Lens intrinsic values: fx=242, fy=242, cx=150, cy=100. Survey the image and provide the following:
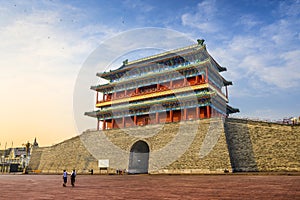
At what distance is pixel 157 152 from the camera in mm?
28156

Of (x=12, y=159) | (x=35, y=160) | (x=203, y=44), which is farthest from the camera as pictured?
(x=12, y=159)

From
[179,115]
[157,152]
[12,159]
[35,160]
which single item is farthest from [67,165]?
[12,159]

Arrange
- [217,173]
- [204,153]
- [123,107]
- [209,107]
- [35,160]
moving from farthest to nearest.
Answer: [35,160] → [123,107] → [209,107] → [204,153] → [217,173]

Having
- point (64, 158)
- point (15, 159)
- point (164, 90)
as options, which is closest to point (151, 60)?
point (164, 90)

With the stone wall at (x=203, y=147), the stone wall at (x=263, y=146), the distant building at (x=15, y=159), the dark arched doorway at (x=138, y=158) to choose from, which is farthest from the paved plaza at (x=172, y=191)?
the distant building at (x=15, y=159)

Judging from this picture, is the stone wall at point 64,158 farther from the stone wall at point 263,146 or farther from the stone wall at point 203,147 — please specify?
the stone wall at point 263,146

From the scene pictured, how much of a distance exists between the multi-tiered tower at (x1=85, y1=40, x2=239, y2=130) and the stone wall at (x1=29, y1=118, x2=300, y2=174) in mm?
4226

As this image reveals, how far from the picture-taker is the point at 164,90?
34.9m

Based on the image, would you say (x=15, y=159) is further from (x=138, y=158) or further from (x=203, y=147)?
(x=203, y=147)

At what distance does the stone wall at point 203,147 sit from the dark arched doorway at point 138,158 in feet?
2.24

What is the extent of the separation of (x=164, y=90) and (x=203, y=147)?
39.5 feet

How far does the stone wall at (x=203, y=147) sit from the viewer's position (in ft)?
73.7

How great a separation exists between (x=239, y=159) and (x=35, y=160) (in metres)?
34.0

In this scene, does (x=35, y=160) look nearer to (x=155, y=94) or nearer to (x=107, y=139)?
(x=107, y=139)
